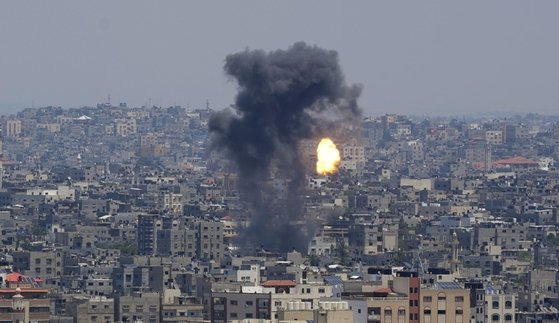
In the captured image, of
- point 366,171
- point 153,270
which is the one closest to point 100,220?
point 153,270

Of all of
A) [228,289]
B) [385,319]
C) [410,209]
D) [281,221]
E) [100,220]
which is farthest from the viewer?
[410,209]

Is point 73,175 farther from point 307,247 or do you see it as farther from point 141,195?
point 307,247

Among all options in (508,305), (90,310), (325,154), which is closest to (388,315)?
(508,305)

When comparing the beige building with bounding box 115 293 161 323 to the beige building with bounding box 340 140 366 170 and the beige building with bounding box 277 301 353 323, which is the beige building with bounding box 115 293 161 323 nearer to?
the beige building with bounding box 277 301 353 323

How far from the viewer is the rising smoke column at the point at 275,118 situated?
9550cm

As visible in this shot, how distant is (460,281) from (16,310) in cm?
1084

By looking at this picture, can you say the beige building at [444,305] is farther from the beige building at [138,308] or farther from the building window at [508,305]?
the beige building at [138,308]

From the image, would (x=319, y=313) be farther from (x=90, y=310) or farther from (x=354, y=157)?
(x=354, y=157)

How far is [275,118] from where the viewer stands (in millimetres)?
96250

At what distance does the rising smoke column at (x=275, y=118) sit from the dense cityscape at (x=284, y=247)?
0.70 m

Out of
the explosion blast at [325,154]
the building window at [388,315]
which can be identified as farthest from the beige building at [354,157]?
the building window at [388,315]

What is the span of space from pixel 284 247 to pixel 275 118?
6.20 m

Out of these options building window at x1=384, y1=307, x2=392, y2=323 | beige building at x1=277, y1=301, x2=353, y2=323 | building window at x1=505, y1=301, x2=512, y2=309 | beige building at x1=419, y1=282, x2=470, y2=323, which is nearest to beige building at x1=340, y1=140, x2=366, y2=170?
building window at x1=505, y1=301, x2=512, y2=309

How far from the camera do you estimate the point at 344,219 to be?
111812 millimetres
